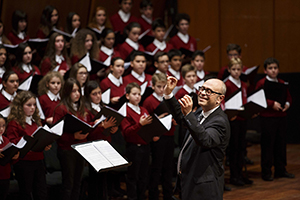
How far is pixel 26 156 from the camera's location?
356 centimetres

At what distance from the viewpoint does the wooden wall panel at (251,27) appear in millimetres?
7160

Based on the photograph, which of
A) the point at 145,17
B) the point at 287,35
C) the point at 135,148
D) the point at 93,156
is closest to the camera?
the point at 93,156

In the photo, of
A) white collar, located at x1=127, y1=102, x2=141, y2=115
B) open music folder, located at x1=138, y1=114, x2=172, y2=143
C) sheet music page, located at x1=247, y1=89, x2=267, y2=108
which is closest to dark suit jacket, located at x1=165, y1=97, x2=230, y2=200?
open music folder, located at x1=138, y1=114, x2=172, y2=143

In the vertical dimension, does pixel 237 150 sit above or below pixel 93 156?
below

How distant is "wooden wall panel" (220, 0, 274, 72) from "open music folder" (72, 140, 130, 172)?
14.9ft

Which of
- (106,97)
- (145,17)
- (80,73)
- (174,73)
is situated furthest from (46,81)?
(145,17)

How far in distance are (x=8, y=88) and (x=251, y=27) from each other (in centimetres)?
449

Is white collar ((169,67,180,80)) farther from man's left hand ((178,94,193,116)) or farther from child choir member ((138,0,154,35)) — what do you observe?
man's left hand ((178,94,193,116))

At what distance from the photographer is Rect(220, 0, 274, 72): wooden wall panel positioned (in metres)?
7.16

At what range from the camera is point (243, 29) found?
7.26 meters

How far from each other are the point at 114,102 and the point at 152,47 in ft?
5.33

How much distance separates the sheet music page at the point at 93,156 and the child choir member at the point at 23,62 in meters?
1.79

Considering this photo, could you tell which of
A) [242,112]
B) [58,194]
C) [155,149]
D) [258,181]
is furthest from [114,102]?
[258,181]

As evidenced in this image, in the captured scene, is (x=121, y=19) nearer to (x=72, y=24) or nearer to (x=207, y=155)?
(x=72, y=24)
